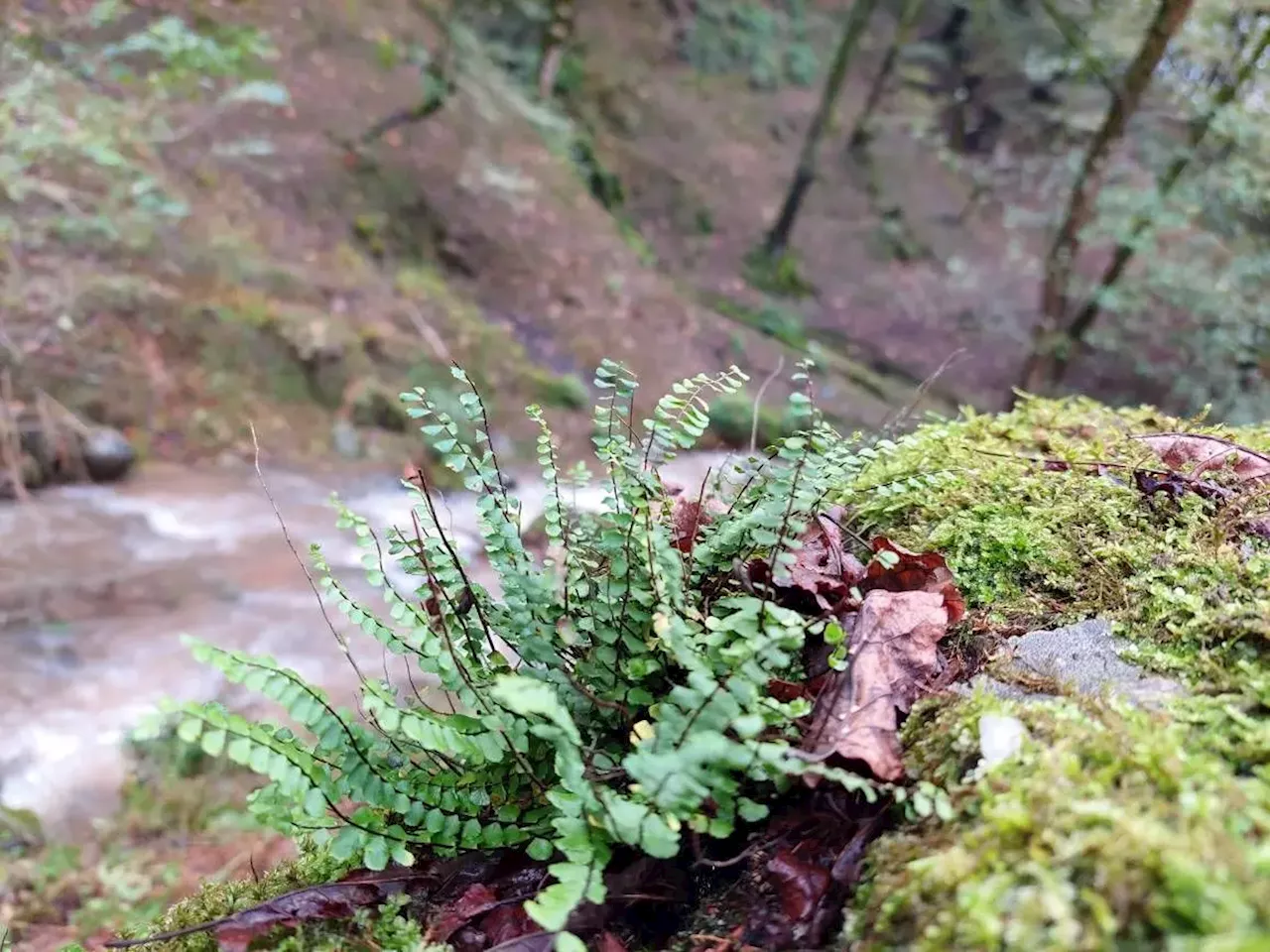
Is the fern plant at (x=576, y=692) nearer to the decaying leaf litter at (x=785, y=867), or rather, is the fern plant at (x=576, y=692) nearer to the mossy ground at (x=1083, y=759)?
the decaying leaf litter at (x=785, y=867)

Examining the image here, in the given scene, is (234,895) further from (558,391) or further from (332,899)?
(558,391)

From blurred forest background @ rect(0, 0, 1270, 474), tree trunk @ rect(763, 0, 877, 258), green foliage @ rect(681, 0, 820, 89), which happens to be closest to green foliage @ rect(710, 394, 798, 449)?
blurred forest background @ rect(0, 0, 1270, 474)

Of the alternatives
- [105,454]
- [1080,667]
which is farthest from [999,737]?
[105,454]

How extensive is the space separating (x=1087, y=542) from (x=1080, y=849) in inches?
49.4

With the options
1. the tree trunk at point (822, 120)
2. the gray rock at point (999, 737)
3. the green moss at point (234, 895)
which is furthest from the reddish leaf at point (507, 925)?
the tree trunk at point (822, 120)

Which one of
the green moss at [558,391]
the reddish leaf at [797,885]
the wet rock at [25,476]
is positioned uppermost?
the reddish leaf at [797,885]

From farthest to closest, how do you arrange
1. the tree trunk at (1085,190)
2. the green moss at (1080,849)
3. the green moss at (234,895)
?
the tree trunk at (1085,190) → the green moss at (234,895) → the green moss at (1080,849)

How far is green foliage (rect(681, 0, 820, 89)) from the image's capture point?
2138 centimetres

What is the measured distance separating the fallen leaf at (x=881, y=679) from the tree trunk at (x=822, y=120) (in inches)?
635

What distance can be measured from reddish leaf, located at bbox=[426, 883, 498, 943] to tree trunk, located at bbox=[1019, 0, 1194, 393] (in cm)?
940

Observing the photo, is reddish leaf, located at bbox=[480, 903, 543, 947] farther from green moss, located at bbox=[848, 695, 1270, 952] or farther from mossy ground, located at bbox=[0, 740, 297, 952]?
mossy ground, located at bbox=[0, 740, 297, 952]

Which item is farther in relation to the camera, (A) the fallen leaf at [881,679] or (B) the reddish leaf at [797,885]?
(A) the fallen leaf at [881,679]

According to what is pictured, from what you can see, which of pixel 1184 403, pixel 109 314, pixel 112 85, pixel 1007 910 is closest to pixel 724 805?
pixel 1007 910

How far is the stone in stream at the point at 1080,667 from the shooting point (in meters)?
1.63
